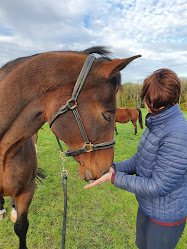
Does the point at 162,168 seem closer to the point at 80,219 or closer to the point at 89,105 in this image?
the point at 89,105

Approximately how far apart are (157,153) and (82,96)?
887mm

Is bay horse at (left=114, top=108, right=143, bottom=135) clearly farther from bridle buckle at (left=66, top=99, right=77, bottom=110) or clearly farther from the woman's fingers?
bridle buckle at (left=66, top=99, right=77, bottom=110)

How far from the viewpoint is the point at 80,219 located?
331 centimetres

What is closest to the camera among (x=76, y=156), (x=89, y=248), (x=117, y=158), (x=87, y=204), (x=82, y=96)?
(x=82, y=96)

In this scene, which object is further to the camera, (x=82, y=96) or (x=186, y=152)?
(x=82, y=96)

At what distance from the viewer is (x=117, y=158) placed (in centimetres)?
653

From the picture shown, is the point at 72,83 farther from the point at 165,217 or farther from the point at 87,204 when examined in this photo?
the point at 87,204

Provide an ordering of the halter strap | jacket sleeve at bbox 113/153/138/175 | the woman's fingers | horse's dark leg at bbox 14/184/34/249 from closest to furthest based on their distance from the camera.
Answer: the halter strap
the woman's fingers
jacket sleeve at bbox 113/153/138/175
horse's dark leg at bbox 14/184/34/249

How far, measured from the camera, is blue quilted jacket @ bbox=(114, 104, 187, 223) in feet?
4.46

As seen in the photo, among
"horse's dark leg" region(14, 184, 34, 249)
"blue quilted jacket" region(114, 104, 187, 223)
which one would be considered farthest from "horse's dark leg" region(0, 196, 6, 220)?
"blue quilted jacket" region(114, 104, 187, 223)

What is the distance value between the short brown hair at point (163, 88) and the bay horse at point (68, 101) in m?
0.32

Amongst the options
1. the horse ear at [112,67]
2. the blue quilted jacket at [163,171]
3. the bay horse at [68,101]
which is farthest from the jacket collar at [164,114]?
the horse ear at [112,67]

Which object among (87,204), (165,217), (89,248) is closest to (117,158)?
(87,204)

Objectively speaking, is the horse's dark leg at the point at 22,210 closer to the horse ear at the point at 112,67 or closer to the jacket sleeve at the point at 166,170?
the jacket sleeve at the point at 166,170
